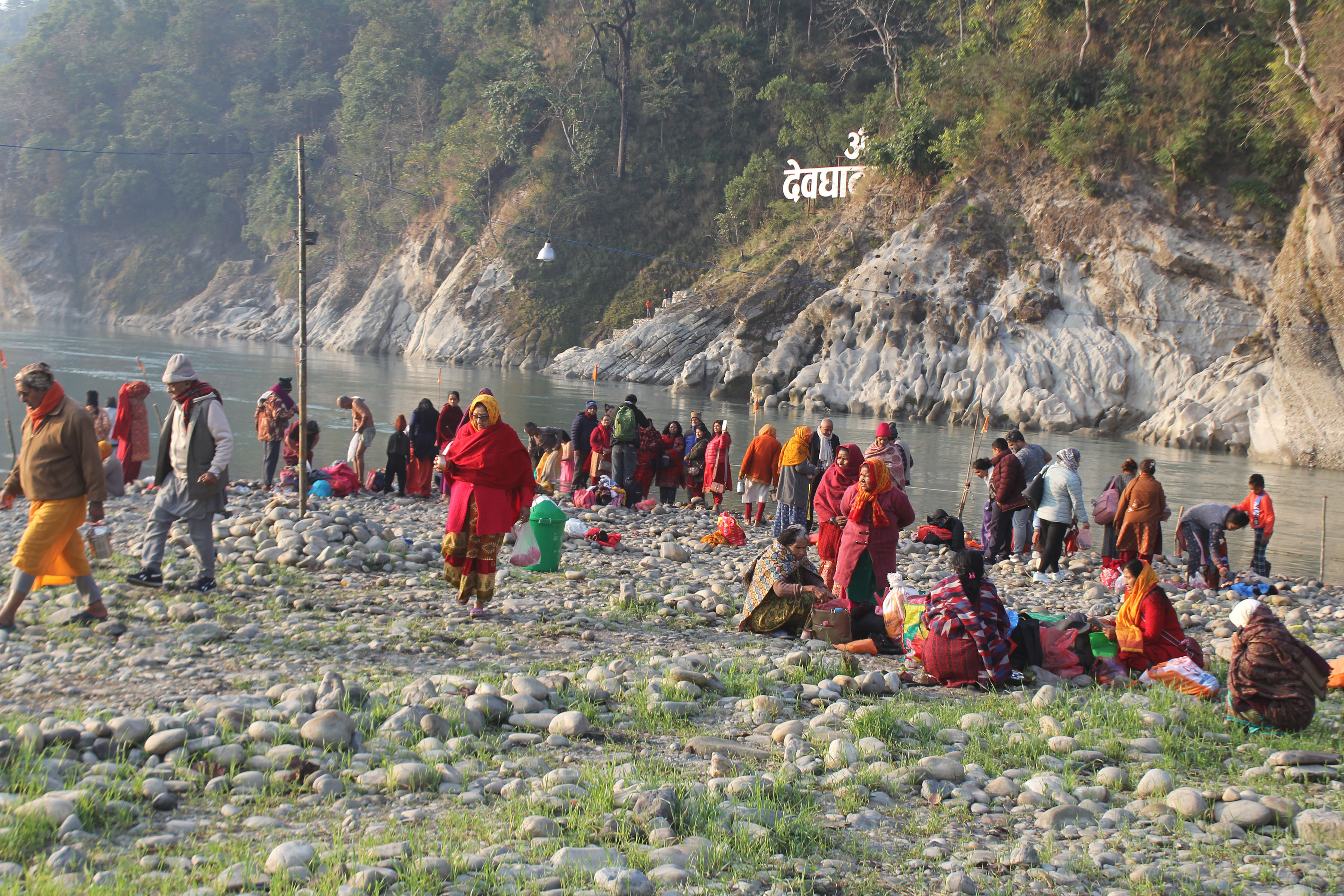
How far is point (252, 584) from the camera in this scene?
26.9ft

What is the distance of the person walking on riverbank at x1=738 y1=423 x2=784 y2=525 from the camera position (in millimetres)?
14180

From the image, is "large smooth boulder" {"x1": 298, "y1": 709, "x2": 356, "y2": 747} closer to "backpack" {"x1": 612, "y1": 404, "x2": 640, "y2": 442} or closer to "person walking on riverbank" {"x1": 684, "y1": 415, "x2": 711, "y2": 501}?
"backpack" {"x1": 612, "y1": 404, "x2": 640, "y2": 442}

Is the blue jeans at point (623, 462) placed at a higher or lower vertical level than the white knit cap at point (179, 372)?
lower

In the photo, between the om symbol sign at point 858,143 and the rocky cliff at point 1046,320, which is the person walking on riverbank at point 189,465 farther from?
the om symbol sign at point 858,143

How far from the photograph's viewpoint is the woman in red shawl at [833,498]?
9109 mm

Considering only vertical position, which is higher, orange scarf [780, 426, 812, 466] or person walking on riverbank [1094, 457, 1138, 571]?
orange scarf [780, 426, 812, 466]

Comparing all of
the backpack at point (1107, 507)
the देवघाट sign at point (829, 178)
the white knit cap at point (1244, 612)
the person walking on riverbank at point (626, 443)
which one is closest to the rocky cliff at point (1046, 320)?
the देवघाट sign at point (829, 178)

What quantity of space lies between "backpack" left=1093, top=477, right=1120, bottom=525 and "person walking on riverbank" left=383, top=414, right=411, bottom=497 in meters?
9.44

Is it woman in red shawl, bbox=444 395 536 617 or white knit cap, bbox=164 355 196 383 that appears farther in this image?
woman in red shawl, bbox=444 395 536 617

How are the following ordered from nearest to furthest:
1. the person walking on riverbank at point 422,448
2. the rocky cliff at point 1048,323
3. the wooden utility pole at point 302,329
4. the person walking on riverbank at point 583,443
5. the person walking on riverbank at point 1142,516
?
the wooden utility pole at point 302,329 < the person walking on riverbank at point 1142,516 < the person walking on riverbank at point 422,448 < the person walking on riverbank at point 583,443 < the rocky cliff at point 1048,323

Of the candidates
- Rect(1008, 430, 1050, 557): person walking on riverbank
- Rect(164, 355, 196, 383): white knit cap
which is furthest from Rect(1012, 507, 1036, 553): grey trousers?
Rect(164, 355, 196, 383): white knit cap

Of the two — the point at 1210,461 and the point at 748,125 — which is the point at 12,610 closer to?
the point at 1210,461

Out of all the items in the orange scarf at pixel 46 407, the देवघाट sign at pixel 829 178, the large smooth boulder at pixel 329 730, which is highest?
the देवघाट sign at pixel 829 178

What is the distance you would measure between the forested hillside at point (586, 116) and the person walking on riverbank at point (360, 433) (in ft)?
85.3
